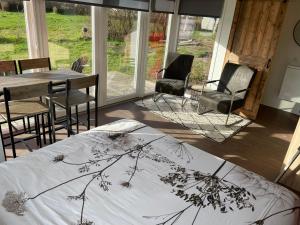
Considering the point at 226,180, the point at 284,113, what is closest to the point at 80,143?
the point at 226,180

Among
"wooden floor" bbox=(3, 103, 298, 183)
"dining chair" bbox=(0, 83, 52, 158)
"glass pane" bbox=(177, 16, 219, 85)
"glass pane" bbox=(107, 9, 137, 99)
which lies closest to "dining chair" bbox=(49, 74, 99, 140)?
"dining chair" bbox=(0, 83, 52, 158)

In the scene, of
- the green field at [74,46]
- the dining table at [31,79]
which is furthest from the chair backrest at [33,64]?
the green field at [74,46]

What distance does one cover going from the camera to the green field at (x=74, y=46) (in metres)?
2.97

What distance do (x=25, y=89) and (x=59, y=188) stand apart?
1141 millimetres

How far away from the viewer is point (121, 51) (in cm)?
432

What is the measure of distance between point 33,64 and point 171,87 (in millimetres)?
2269

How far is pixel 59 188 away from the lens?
4.46 ft

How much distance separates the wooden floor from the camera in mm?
3002

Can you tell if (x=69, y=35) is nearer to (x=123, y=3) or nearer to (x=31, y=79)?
(x=123, y=3)

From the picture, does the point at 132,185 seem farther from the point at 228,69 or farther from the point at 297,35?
the point at 297,35

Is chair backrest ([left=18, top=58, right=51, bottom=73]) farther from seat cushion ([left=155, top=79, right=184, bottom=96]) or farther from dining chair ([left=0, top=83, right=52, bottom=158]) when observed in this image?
seat cushion ([left=155, top=79, right=184, bottom=96])

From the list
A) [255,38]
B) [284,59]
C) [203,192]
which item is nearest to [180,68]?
[255,38]

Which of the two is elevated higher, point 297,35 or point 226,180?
point 297,35

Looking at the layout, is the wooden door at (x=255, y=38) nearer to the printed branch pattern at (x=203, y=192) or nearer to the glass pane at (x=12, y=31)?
the printed branch pattern at (x=203, y=192)
